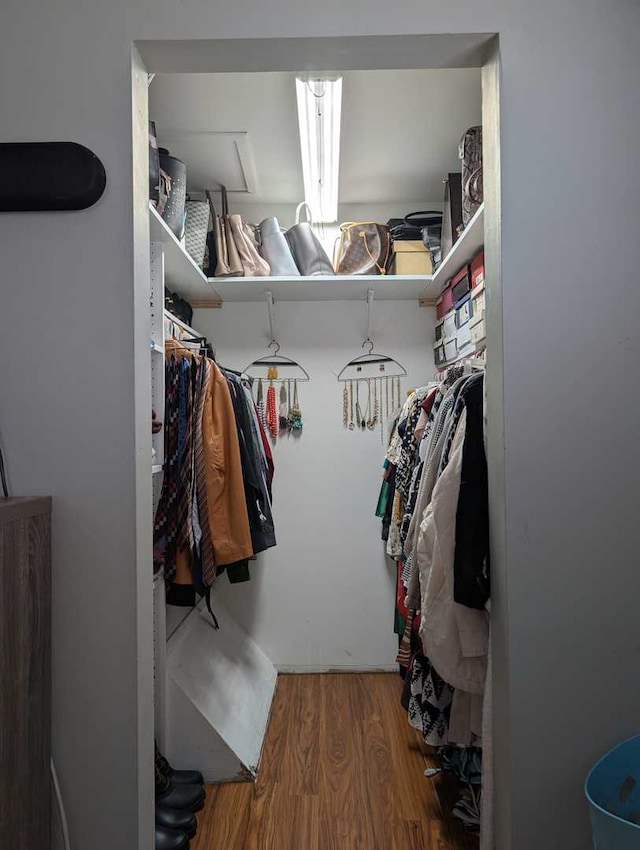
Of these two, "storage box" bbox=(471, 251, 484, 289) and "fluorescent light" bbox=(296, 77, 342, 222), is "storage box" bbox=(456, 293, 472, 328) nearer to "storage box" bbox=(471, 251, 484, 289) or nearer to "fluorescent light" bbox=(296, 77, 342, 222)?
"storage box" bbox=(471, 251, 484, 289)

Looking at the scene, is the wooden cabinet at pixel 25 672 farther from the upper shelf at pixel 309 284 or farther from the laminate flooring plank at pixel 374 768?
the upper shelf at pixel 309 284

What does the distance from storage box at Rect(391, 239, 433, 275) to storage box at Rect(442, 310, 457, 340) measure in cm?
25

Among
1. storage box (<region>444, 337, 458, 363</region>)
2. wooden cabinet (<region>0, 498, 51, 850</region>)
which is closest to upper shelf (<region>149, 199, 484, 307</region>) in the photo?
storage box (<region>444, 337, 458, 363</region>)

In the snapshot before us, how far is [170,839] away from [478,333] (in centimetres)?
201

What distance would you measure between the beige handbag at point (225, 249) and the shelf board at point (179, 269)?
4.3 inches

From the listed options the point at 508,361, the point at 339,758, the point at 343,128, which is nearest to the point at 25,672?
the point at 508,361

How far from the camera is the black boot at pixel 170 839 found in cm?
158

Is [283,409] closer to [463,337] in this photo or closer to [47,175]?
[463,337]

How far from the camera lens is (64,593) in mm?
1120

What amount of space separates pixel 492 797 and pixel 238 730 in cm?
120

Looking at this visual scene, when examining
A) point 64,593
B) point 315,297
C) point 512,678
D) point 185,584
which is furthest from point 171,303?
point 512,678

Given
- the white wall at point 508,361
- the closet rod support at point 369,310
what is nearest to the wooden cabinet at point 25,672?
the white wall at point 508,361

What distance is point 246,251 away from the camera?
2555 millimetres

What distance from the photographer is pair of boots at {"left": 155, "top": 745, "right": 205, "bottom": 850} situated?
1.62 m
